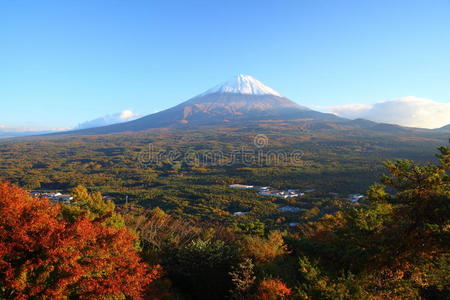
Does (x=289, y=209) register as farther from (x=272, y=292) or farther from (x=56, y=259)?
(x=56, y=259)

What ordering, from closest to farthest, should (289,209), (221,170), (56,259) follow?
1. (56,259)
2. (289,209)
3. (221,170)

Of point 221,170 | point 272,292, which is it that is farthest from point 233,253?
point 221,170

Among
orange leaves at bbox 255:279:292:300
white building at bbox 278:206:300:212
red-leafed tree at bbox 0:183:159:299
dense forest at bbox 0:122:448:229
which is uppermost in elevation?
red-leafed tree at bbox 0:183:159:299

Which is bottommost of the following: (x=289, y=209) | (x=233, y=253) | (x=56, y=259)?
(x=289, y=209)

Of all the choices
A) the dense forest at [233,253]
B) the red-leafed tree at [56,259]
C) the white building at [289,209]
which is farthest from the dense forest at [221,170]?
the red-leafed tree at [56,259]

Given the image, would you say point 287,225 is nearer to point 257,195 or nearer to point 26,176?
point 257,195

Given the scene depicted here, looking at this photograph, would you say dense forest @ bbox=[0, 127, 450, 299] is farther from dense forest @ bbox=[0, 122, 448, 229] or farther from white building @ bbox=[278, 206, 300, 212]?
dense forest @ bbox=[0, 122, 448, 229]

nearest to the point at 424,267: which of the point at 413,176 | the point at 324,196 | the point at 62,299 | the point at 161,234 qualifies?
the point at 413,176

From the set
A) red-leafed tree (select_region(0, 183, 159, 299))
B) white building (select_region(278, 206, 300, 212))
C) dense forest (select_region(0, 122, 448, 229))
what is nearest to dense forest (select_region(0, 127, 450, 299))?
red-leafed tree (select_region(0, 183, 159, 299))
